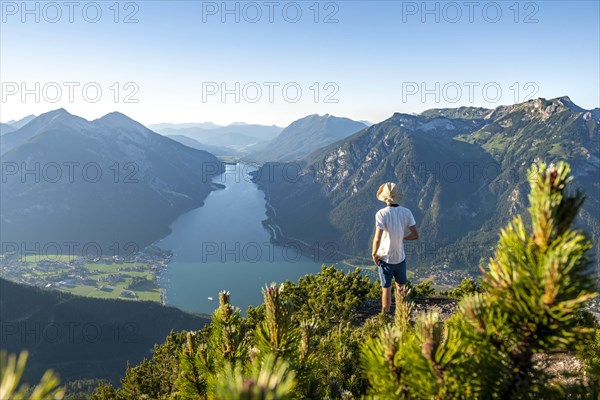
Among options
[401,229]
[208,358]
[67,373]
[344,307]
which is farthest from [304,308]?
[67,373]

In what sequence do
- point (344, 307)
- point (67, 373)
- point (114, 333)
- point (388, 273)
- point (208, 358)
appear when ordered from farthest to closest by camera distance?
point (114, 333)
point (67, 373)
point (344, 307)
point (388, 273)
point (208, 358)

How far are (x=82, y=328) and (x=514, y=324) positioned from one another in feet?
564

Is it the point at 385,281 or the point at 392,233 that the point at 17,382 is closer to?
the point at 392,233

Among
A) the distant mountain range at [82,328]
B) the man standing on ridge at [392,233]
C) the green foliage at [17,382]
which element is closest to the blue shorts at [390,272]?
the man standing on ridge at [392,233]

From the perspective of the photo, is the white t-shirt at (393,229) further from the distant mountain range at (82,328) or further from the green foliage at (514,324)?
the distant mountain range at (82,328)

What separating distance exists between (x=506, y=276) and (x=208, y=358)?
10.5 feet

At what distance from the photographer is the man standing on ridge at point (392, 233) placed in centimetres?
851

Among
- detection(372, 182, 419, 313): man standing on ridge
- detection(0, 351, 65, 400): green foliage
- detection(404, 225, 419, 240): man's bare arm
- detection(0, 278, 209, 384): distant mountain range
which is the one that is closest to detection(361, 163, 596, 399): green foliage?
detection(0, 351, 65, 400): green foliage

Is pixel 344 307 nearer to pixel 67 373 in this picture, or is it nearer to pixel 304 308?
pixel 304 308

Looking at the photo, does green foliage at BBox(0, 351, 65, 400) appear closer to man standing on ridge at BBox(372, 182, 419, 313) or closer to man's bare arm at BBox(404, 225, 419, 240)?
man standing on ridge at BBox(372, 182, 419, 313)

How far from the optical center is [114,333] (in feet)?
468

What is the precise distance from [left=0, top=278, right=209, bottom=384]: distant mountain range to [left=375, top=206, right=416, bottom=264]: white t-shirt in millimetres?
133727

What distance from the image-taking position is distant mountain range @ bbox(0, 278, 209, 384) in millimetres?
129125

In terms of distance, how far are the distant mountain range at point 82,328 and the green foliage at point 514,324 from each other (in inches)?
5491
